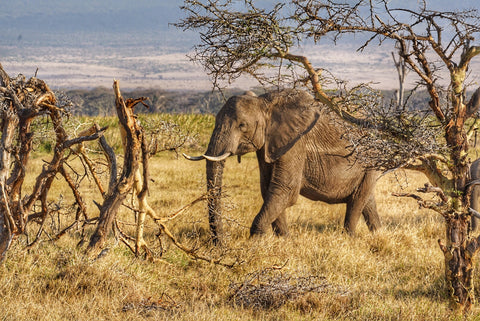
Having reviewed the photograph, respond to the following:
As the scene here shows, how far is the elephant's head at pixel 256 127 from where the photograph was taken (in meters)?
7.49

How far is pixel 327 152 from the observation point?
8008 mm

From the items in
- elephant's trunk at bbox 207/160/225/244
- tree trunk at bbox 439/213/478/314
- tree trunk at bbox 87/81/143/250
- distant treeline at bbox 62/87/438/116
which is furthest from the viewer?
distant treeline at bbox 62/87/438/116

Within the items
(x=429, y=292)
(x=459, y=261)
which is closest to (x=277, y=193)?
(x=429, y=292)

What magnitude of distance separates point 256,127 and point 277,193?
2.80ft

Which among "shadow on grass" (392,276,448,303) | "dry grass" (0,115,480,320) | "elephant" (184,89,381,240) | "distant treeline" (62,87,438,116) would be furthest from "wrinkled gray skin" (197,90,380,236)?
"distant treeline" (62,87,438,116)

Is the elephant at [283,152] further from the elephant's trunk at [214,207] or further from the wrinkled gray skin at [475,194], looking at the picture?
the wrinkled gray skin at [475,194]

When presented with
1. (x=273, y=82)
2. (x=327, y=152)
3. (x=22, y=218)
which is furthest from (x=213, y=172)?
(x=22, y=218)

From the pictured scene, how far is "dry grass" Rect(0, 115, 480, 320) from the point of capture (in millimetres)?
5090

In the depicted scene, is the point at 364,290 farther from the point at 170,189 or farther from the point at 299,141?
the point at 170,189

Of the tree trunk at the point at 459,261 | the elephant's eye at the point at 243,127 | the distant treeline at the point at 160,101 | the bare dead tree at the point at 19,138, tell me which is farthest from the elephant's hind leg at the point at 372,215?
the distant treeline at the point at 160,101

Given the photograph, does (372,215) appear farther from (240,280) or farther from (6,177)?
(6,177)

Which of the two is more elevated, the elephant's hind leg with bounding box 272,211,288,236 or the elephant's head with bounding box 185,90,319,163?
the elephant's head with bounding box 185,90,319,163

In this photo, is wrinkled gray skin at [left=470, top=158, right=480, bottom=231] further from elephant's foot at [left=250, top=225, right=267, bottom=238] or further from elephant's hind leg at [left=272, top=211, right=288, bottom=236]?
elephant's foot at [left=250, top=225, right=267, bottom=238]

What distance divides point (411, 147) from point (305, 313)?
1.71 meters
